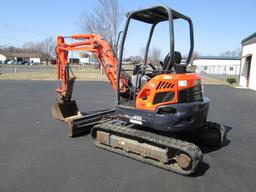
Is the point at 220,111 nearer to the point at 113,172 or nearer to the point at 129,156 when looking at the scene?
the point at 129,156

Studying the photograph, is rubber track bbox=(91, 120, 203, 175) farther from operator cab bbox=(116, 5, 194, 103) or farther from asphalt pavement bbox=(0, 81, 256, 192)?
operator cab bbox=(116, 5, 194, 103)

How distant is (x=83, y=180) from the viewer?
3.73 metres

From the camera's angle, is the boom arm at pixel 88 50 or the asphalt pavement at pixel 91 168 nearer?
the asphalt pavement at pixel 91 168

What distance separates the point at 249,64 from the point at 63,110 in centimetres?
2073

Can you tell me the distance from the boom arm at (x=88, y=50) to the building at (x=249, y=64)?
687 inches

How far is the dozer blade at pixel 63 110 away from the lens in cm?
725

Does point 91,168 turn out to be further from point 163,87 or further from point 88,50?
point 88,50

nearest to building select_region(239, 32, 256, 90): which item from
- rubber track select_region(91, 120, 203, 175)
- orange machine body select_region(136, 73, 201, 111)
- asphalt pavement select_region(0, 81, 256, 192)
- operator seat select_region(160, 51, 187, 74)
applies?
asphalt pavement select_region(0, 81, 256, 192)

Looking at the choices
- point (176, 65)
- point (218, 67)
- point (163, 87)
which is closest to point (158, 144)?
point (163, 87)

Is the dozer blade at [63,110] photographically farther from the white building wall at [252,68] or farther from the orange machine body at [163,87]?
the white building wall at [252,68]

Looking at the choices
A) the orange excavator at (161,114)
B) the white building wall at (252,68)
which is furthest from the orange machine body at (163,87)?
the white building wall at (252,68)

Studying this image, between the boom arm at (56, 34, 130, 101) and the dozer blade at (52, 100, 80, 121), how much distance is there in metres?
0.20

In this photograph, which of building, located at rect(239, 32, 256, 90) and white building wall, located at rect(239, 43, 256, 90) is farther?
building, located at rect(239, 32, 256, 90)

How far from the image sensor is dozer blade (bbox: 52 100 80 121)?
7.25 meters
